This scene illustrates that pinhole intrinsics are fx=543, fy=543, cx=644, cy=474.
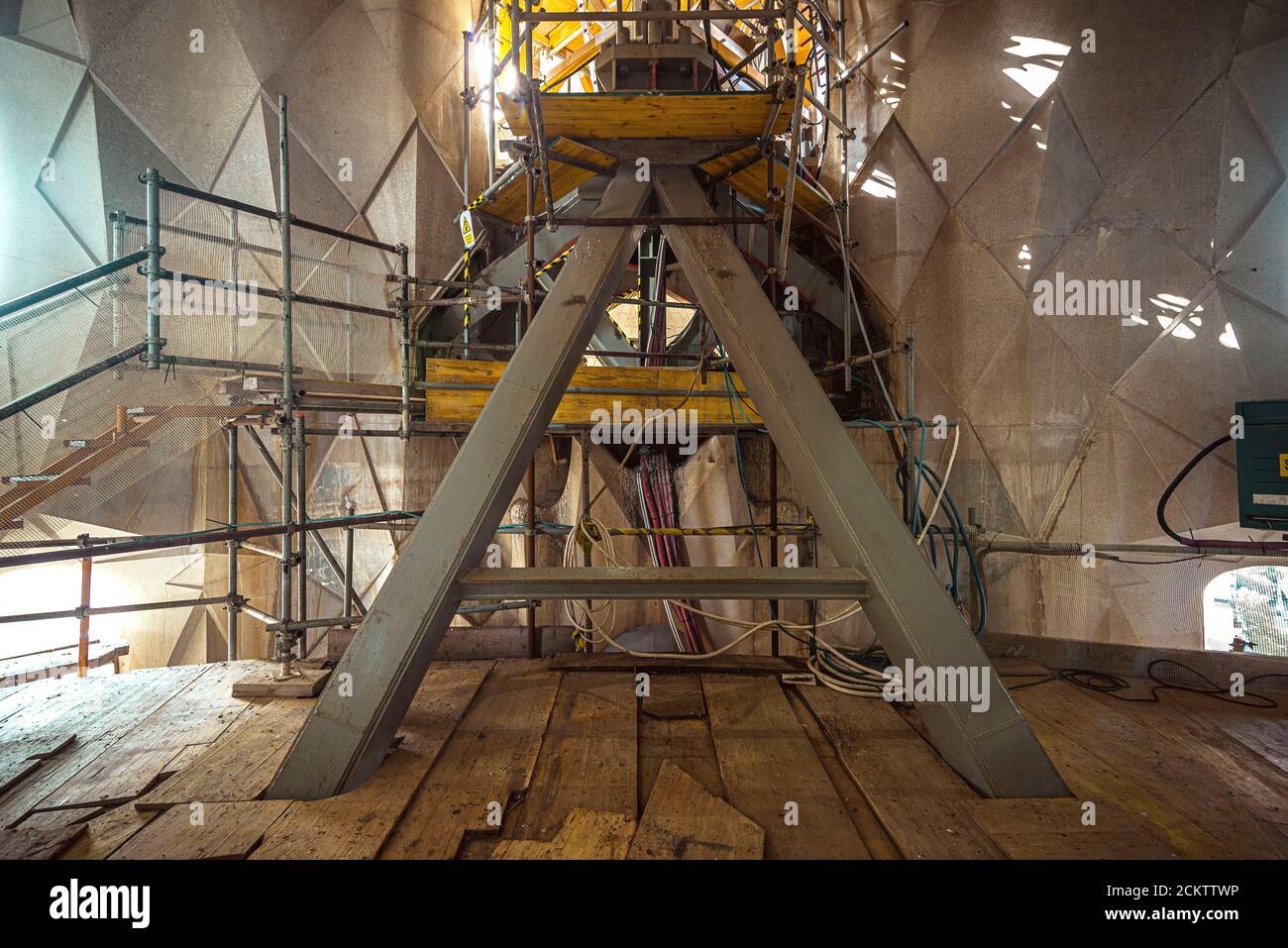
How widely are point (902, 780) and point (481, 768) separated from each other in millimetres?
1848

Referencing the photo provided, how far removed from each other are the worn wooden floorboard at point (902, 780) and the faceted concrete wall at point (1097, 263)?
3.29 metres

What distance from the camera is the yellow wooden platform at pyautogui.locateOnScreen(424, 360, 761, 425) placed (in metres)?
4.92

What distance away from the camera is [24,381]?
4.41 meters

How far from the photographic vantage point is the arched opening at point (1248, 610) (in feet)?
14.0

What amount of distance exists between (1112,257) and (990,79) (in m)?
2.24

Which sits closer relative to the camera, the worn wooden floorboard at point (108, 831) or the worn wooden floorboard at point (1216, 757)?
the worn wooden floorboard at point (108, 831)

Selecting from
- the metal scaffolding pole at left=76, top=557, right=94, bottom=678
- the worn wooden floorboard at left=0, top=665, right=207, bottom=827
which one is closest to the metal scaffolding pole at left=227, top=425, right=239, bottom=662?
the worn wooden floorboard at left=0, top=665, right=207, bottom=827

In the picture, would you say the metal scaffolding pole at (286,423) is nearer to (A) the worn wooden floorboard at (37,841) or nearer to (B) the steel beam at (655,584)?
(A) the worn wooden floorboard at (37,841)

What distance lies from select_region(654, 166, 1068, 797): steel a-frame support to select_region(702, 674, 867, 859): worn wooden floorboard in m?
0.62

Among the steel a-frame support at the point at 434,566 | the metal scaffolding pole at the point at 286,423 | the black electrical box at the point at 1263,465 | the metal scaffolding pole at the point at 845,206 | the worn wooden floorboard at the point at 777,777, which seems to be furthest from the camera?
the metal scaffolding pole at the point at 845,206

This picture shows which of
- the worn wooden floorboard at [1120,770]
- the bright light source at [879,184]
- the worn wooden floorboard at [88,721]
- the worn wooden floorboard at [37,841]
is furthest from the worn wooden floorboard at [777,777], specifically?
the bright light source at [879,184]

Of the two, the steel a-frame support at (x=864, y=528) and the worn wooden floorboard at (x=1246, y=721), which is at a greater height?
the steel a-frame support at (x=864, y=528)

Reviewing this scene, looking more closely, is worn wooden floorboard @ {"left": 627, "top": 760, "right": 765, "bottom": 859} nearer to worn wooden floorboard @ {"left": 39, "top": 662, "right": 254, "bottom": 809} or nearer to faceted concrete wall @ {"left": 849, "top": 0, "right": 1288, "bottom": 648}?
worn wooden floorboard @ {"left": 39, "top": 662, "right": 254, "bottom": 809}
